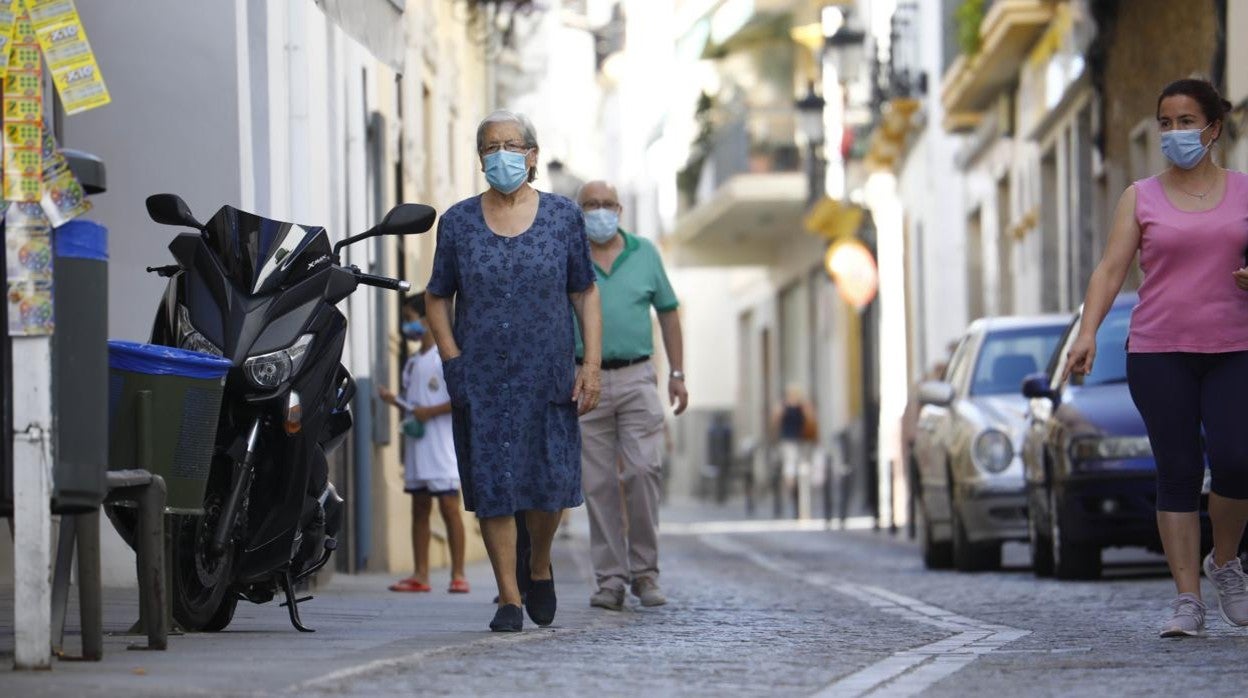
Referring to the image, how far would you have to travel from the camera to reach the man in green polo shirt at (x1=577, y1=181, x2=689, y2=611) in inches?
462

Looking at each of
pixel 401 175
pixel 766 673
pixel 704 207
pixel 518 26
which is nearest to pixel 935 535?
pixel 401 175

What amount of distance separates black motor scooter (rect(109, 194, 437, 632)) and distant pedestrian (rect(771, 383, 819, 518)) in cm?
2709

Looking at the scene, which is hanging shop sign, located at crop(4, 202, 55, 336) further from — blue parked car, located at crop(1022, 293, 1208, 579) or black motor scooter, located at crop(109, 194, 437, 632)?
blue parked car, located at crop(1022, 293, 1208, 579)

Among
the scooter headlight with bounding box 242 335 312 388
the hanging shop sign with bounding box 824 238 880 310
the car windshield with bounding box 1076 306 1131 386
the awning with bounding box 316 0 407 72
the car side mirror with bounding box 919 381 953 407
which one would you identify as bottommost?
the scooter headlight with bounding box 242 335 312 388

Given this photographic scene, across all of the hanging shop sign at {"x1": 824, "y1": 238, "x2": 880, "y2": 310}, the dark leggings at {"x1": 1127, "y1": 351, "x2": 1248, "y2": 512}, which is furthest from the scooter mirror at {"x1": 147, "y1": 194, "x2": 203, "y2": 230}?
the hanging shop sign at {"x1": 824, "y1": 238, "x2": 880, "y2": 310}

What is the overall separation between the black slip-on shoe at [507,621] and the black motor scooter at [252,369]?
0.71 metres

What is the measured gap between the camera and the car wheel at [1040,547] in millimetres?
15102

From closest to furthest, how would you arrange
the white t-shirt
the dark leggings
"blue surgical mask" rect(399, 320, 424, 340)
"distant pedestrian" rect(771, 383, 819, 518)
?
the dark leggings → the white t-shirt → "blue surgical mask" rect(399, 320, 424, 340) → "distant pedestrian" rect(771, 383, 819, 518)

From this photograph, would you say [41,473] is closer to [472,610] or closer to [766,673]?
[766,673]

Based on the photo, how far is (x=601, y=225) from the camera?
12.0 meters

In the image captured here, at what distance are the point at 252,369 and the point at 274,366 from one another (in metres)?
0.08

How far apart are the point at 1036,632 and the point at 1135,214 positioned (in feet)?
4.75

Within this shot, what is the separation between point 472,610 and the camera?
1155cm

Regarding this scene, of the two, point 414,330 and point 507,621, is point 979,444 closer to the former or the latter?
point 414,330
